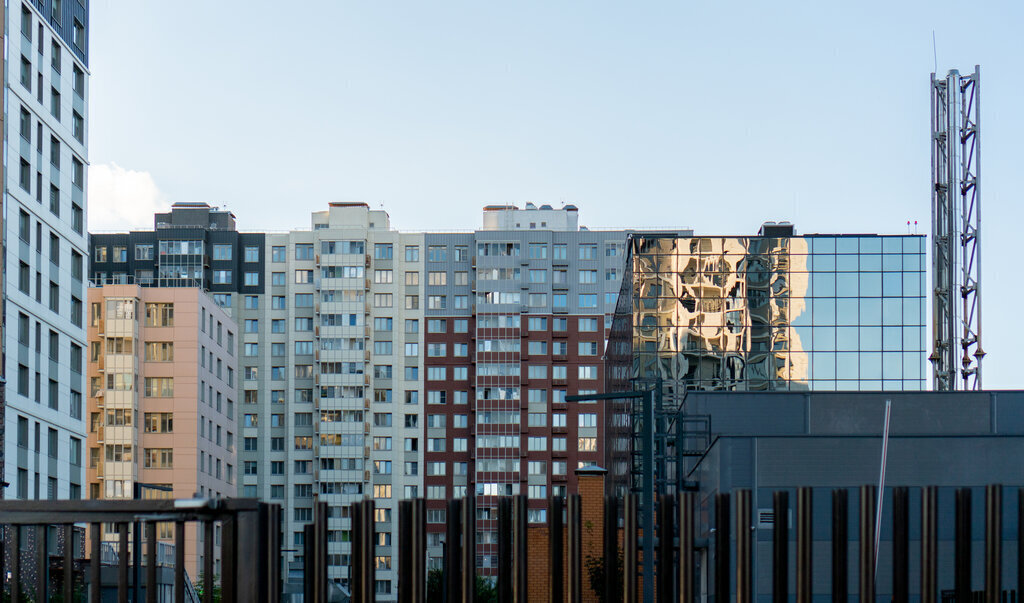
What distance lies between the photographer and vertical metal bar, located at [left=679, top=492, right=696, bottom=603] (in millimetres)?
6230

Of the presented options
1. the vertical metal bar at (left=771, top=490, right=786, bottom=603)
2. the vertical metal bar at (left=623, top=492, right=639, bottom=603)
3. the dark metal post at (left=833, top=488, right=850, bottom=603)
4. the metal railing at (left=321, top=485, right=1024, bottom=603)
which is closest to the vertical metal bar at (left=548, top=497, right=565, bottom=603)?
the metal railing at (left=321, top=485, right=1024, bottom=603)

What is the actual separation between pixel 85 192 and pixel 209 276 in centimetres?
6271

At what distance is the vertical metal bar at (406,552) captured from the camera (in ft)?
20.8

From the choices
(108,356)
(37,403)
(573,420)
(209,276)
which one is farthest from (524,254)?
(37,403)

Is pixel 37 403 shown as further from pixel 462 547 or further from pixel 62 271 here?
pixel 462 547

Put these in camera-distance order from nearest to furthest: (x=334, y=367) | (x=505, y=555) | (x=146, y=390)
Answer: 1. (x=505, y=555)
2. (x=146, y=390)
3. (x=334, y=367)

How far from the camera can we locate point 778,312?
272 ft

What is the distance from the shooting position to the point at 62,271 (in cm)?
8025

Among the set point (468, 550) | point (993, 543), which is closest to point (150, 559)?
point (468, 550)

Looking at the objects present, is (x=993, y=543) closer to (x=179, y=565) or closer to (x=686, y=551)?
(x=686, y=551)

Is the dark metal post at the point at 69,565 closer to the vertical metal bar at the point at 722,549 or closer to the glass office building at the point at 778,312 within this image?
the vertical metal bar at the point at 722,549

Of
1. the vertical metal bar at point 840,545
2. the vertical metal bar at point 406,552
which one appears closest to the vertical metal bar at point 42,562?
the vertical metal bar at point 406,552

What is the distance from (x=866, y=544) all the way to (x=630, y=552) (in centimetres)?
107

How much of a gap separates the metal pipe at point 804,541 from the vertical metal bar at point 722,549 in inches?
12.3
